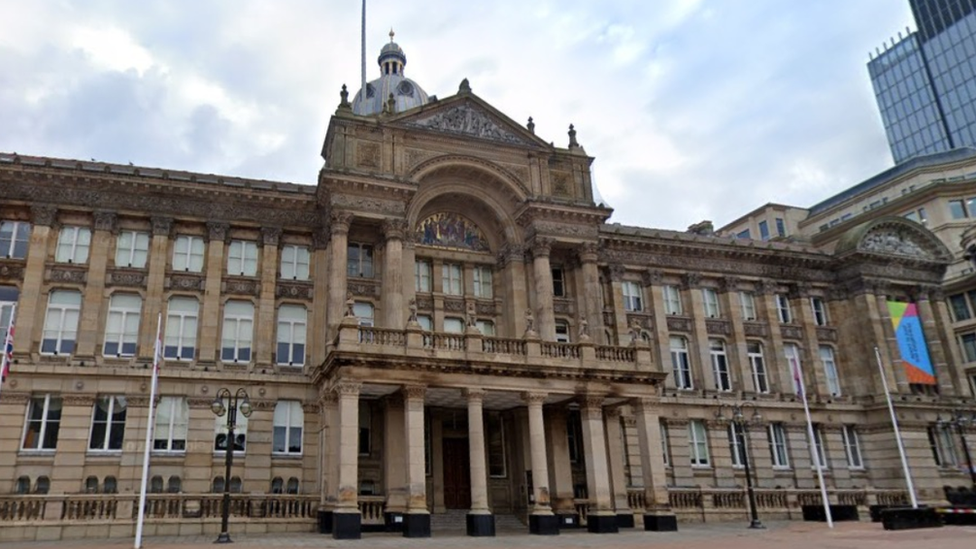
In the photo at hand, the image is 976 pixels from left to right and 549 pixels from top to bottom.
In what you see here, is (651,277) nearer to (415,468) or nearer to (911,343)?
(911,343)

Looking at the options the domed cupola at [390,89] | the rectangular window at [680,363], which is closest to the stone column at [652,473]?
the rectangular window at [680,363]

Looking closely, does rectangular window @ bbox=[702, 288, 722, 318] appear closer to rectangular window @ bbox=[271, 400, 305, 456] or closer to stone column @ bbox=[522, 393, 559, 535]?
stone column @ bbox=[522, 393, 559, 535]

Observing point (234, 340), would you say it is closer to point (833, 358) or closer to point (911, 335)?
point (833, 358)

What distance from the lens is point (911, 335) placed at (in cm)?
4338

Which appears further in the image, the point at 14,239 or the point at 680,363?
the point at 680,363

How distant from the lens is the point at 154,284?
101ft

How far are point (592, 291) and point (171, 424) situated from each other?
19907 mm

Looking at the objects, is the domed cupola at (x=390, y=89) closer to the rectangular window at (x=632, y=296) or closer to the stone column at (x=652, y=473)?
the rectangular window at (x=632, y=296)

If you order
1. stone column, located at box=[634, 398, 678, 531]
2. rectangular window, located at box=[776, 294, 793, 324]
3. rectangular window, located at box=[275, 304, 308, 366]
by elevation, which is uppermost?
rectangular window, located at box=[776, 294, 793, 324]

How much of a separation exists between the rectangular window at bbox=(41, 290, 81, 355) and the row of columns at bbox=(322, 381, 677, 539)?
11398mm

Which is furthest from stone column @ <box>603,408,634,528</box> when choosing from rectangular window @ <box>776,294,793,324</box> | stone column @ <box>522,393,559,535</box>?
rectangular window @ <box>776,294,793,324</box>

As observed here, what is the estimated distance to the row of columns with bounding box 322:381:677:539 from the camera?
24.9 m

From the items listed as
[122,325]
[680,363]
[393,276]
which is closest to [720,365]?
[680,363]

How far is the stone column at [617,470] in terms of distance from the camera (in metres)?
30.1
